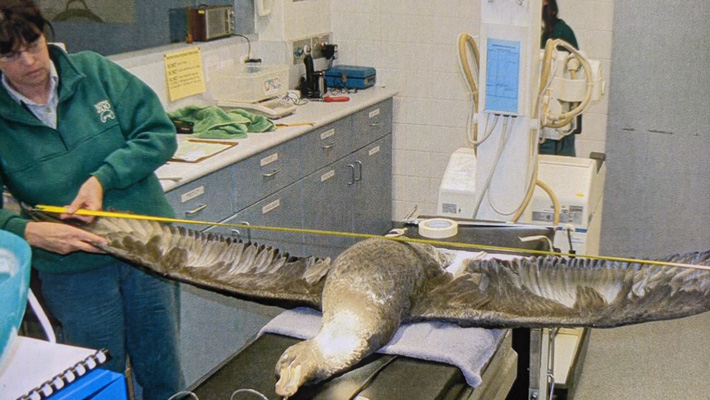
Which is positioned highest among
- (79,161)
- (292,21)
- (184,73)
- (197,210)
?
(292,21)

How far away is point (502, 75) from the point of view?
2.50 m

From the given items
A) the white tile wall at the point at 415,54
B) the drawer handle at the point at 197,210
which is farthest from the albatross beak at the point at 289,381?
the white tile wall at the point at 415,54

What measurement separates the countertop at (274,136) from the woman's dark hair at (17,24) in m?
0.85

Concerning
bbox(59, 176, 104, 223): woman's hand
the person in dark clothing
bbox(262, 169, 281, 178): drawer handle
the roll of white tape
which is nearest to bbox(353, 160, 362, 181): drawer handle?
bbox(262, 169, 281, 178): drawer handle

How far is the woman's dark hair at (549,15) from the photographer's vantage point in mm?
4098

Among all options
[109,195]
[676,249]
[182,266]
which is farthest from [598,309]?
[676,249]

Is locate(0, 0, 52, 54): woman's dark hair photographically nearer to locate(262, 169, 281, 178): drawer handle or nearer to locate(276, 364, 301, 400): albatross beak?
locate(276, 364, 301, 400): albatross beak

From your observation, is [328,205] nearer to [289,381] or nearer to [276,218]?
[276,218]

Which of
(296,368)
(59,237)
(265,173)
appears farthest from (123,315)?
(296,368)

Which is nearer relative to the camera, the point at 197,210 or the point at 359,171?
the point at 197,210

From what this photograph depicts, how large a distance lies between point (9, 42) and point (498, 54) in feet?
4.45

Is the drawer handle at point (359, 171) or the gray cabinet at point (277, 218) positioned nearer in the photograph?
the gray cabinet at point (277, 218)

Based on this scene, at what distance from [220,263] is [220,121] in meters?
1.90

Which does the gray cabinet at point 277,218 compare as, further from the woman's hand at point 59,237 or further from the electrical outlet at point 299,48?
the woman's hand at point 59,237
